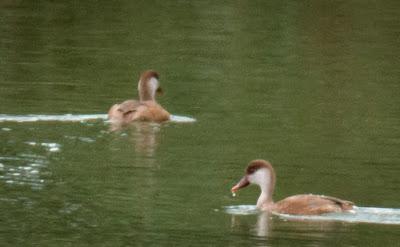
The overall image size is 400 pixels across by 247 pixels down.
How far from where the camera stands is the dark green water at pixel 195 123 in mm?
14633

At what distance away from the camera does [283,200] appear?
15.4m

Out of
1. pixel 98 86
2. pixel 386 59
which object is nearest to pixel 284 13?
pixel 386 59

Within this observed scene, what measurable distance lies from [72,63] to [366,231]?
11131mm

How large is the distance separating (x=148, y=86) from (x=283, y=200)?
21.2ft

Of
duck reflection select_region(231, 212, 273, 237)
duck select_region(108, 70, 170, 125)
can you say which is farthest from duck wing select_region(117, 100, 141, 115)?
duck reflection select_region(231, 212, 273, 237)

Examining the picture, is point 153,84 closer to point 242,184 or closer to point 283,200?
point 242,184

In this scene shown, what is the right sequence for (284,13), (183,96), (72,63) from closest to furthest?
1. (183,96)
2. (72,63)
3. (284,13)

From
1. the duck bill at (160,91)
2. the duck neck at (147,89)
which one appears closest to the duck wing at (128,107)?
the duck neck at (147,89)

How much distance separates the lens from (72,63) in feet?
82.3

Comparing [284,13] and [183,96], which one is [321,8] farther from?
[183,96]

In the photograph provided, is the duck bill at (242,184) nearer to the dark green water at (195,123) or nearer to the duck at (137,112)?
the dark green water at (195,123)

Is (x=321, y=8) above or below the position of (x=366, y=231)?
above

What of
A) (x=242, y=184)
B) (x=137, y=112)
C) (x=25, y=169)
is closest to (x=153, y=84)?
(x=137, y=112)

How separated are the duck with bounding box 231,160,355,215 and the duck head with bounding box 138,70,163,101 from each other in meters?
5.80
